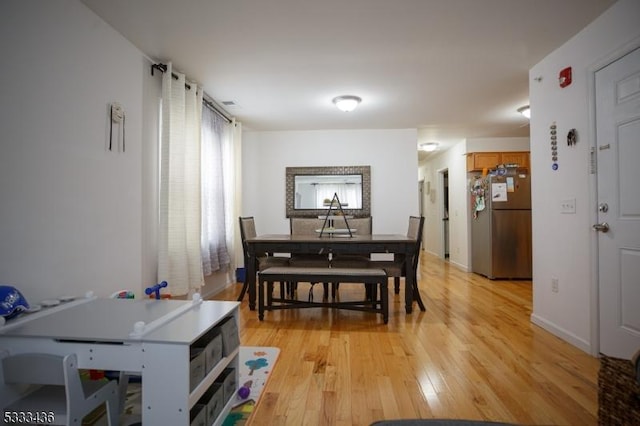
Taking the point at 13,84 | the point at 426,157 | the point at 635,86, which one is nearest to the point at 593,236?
the point at 635,86

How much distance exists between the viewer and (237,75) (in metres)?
3.05

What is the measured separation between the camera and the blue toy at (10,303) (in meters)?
1.29

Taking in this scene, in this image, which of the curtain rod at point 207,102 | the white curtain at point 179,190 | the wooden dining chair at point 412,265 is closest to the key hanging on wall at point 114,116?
the white curtain at point 179,190

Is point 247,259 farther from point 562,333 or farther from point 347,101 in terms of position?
point 562,333

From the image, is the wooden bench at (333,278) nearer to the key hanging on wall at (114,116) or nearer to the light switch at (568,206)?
the light switch at (568,206)

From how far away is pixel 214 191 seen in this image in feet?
Result: 12.6

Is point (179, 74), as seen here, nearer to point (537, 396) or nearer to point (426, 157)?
point (537, 396)

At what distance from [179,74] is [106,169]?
49.7 inches

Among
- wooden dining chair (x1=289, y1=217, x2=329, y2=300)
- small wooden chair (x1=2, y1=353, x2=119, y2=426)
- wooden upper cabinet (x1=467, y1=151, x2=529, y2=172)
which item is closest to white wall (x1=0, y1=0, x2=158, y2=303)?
small wooden chair (x1=2, y1=353, x2=119, y2=426)

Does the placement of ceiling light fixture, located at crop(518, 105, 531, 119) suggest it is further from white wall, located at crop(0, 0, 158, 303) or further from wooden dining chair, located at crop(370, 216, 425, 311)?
white wall, located at crop(0, 0, 158, 303)

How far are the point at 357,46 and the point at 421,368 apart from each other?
2.37 m

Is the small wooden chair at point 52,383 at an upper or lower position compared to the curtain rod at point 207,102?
lower

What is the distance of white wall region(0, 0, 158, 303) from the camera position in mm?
1538

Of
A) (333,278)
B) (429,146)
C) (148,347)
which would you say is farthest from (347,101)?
(148,347)
